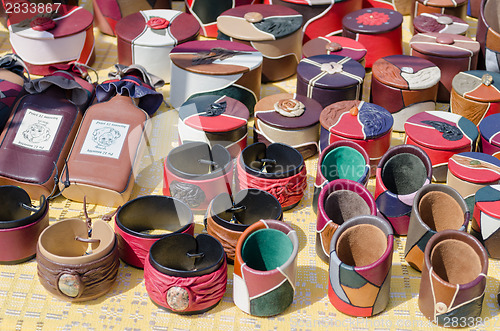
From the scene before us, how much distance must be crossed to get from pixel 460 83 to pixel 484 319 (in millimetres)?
1460

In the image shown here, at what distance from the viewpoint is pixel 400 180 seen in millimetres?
3199

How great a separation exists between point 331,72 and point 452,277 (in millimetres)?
1455

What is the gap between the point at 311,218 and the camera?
3258 millimetres

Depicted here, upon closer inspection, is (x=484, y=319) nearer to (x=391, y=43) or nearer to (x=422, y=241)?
(x=422, y=241)

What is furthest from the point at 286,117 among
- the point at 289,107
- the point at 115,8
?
the point at 115,8

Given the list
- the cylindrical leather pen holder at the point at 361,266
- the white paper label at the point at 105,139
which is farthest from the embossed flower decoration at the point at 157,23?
the cylindrical leather pen holder at the point at 361,266

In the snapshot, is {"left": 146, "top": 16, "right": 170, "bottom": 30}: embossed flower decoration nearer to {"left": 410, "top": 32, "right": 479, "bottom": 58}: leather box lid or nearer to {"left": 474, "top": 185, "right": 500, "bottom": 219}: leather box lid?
{"left": 410, "top": 32, "right": 479, "bottom": 58}: leather box lid

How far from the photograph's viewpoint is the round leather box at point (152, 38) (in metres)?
4.04

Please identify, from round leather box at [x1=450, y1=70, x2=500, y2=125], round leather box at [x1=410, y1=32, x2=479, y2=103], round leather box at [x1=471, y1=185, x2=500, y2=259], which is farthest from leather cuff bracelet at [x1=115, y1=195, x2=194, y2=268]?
round leather box at [x1=410, y1=32, x2=479, y2=103]

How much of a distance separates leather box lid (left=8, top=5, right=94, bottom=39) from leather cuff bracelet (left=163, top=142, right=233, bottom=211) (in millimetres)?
1309

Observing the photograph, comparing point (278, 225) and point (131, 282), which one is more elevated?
point (278, 225)

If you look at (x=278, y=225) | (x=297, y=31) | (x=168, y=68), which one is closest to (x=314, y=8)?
(x=297, y=31)

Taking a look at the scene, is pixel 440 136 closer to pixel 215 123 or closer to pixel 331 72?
pixel 331 72

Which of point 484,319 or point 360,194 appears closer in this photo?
point 484,319
